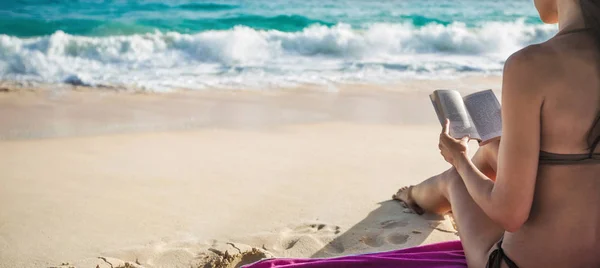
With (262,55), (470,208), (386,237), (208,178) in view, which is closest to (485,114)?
(470,208)

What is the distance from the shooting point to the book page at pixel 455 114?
2.33 metres

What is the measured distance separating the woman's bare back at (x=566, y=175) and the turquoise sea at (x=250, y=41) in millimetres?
5641

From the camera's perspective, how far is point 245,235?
3.35m

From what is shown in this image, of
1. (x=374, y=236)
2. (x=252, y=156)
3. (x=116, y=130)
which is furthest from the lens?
(x=116, y=130)

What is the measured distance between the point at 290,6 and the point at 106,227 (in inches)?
487

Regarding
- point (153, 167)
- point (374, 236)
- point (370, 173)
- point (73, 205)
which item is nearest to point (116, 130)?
point (153, 167)

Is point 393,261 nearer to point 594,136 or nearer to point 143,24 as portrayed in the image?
point 594,136

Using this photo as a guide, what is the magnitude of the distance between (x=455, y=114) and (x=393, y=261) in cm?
63

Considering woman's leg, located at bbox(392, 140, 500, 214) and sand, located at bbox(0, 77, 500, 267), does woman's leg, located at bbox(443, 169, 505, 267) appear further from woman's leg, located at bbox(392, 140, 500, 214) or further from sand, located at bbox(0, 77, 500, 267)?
sand, located at bbox(0, 77, 500, 267)

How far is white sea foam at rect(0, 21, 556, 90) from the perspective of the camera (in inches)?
321

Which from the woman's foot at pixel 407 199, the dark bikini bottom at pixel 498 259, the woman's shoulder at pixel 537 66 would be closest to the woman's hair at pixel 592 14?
the woman's shoulder at pixel 537 66

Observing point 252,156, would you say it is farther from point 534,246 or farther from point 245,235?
point 534,246

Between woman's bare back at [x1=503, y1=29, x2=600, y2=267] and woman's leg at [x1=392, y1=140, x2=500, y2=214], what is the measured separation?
0.66 meters

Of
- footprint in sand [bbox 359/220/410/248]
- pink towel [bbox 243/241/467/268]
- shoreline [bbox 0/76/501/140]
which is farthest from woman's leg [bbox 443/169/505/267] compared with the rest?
shoreline [bbox 0/76/501/140]
